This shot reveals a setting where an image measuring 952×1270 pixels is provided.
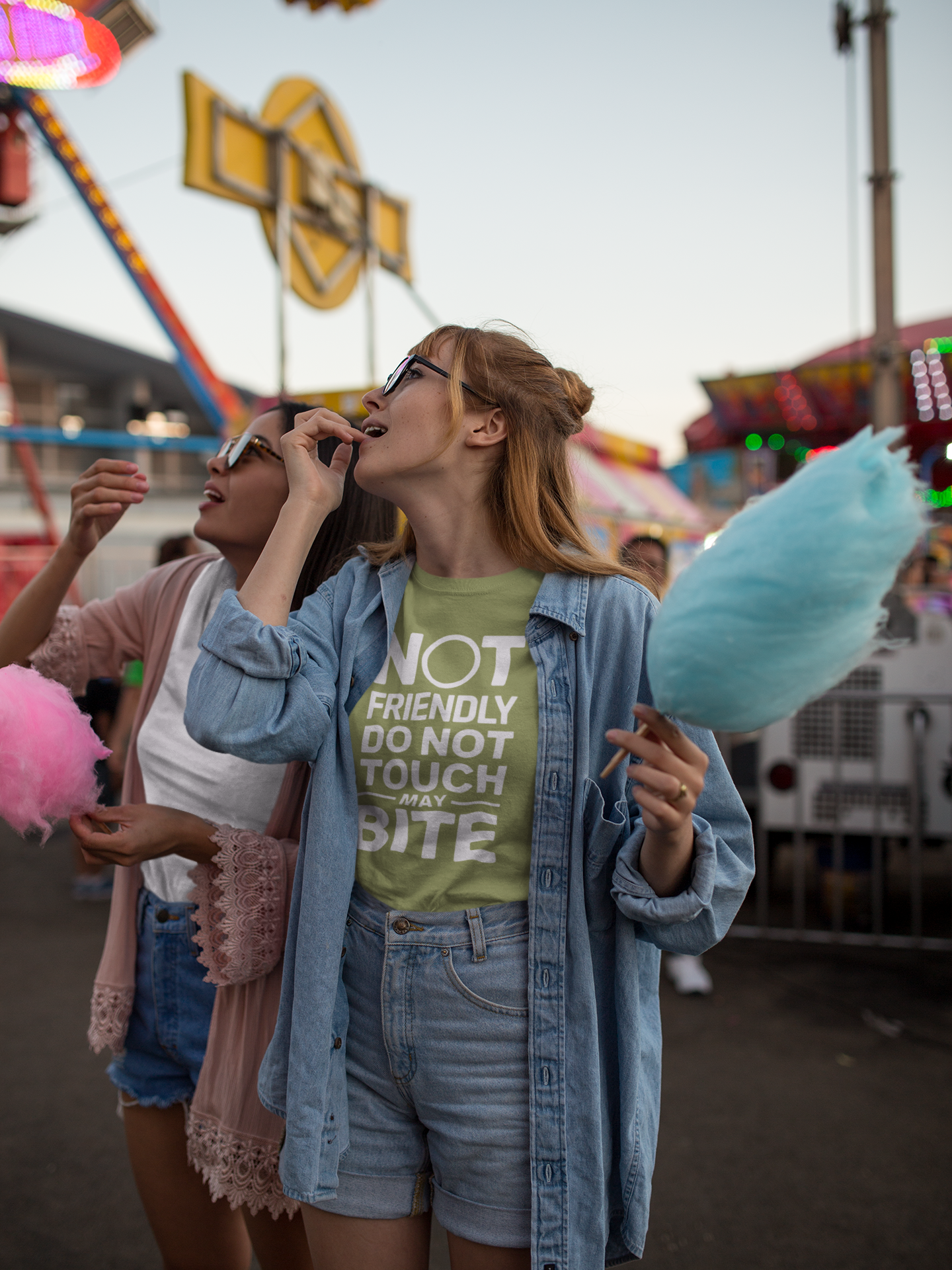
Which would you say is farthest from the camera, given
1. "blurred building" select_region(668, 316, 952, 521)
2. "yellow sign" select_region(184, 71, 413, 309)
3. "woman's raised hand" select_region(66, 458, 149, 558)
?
"blurred building" select_region(668, 316, 952, 521)

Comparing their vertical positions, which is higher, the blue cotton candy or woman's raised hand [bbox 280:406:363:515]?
woman's raised hand [bbox 280:406:363:515]

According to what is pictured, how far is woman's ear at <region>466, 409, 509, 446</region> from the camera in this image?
1.48 meters

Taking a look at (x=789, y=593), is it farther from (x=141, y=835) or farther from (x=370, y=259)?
(x=370, y=259)

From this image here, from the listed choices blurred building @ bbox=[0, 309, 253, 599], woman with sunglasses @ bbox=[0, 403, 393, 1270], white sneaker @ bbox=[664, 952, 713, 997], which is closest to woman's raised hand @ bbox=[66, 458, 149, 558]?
woman with sunglasses @ bbox=[0, 403, 393, 1270]

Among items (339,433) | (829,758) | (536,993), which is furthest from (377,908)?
(829,758)

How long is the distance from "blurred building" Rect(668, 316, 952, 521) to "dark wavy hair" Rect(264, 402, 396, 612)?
886 centimetres

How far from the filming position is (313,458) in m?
1.49

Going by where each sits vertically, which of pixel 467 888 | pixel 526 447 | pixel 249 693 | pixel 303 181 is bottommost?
pixel 467 888

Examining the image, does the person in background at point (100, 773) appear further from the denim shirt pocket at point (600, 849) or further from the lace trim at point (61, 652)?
the denim shirt pocket at point (600, 849)

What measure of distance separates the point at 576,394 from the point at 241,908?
1031 mm

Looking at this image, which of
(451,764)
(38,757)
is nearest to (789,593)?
(451,764)

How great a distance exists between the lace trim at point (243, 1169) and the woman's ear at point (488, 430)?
1220 mm

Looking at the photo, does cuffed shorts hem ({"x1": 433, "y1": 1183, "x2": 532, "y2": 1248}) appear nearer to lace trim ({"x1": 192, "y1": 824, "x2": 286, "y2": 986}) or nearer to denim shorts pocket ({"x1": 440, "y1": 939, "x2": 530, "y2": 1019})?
denim shorts pocket ({"x1": 440, "y1": 939, "x2": 530, "y2": 1019})

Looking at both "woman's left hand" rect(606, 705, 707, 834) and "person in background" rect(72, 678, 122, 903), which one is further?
"person in background" rect(72, 678, 122, 903)
